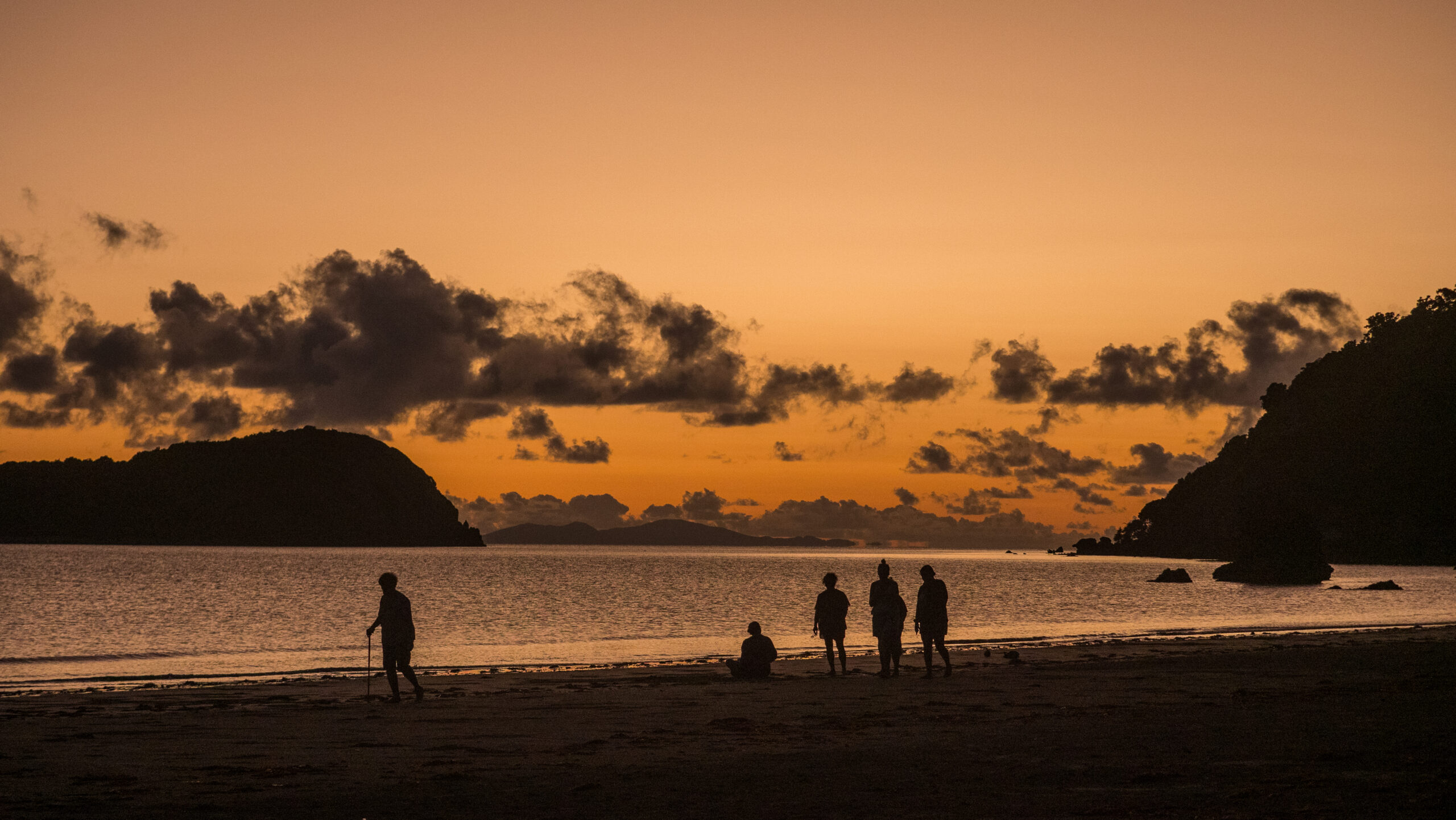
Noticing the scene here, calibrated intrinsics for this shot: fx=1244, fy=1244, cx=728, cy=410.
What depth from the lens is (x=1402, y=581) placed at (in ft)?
366

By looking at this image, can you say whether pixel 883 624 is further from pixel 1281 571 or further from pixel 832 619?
pixel 1281 571

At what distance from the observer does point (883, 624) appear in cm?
2473

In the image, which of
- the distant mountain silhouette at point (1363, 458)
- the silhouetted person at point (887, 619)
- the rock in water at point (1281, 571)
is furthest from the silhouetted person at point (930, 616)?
the rock in water at point (1281, 571)

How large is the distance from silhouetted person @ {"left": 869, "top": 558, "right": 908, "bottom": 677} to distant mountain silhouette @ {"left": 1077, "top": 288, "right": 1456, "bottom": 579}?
26.0 meters

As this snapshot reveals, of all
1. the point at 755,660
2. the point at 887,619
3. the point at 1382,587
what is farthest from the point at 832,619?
the point at 1382,587

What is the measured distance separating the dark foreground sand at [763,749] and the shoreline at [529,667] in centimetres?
269

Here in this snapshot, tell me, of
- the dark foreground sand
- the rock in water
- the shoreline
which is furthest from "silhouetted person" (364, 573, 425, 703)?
the rock in water

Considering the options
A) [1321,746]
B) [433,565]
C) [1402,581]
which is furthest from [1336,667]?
[433,565]

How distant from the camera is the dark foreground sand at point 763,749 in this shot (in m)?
11.1

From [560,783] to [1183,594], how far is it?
9367cm

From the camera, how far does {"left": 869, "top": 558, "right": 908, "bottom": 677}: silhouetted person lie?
24.4 metres

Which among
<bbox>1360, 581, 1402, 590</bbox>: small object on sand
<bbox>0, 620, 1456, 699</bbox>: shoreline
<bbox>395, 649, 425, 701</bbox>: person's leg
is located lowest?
<bbox>1360, 581, 1402, 590</bbox>: small object on sand

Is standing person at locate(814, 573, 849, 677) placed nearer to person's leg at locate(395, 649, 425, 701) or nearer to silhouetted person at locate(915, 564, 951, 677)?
silhouetted person at locate(915, 564, 951, 677)

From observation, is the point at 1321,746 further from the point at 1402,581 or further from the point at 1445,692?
the point at 1402,581
